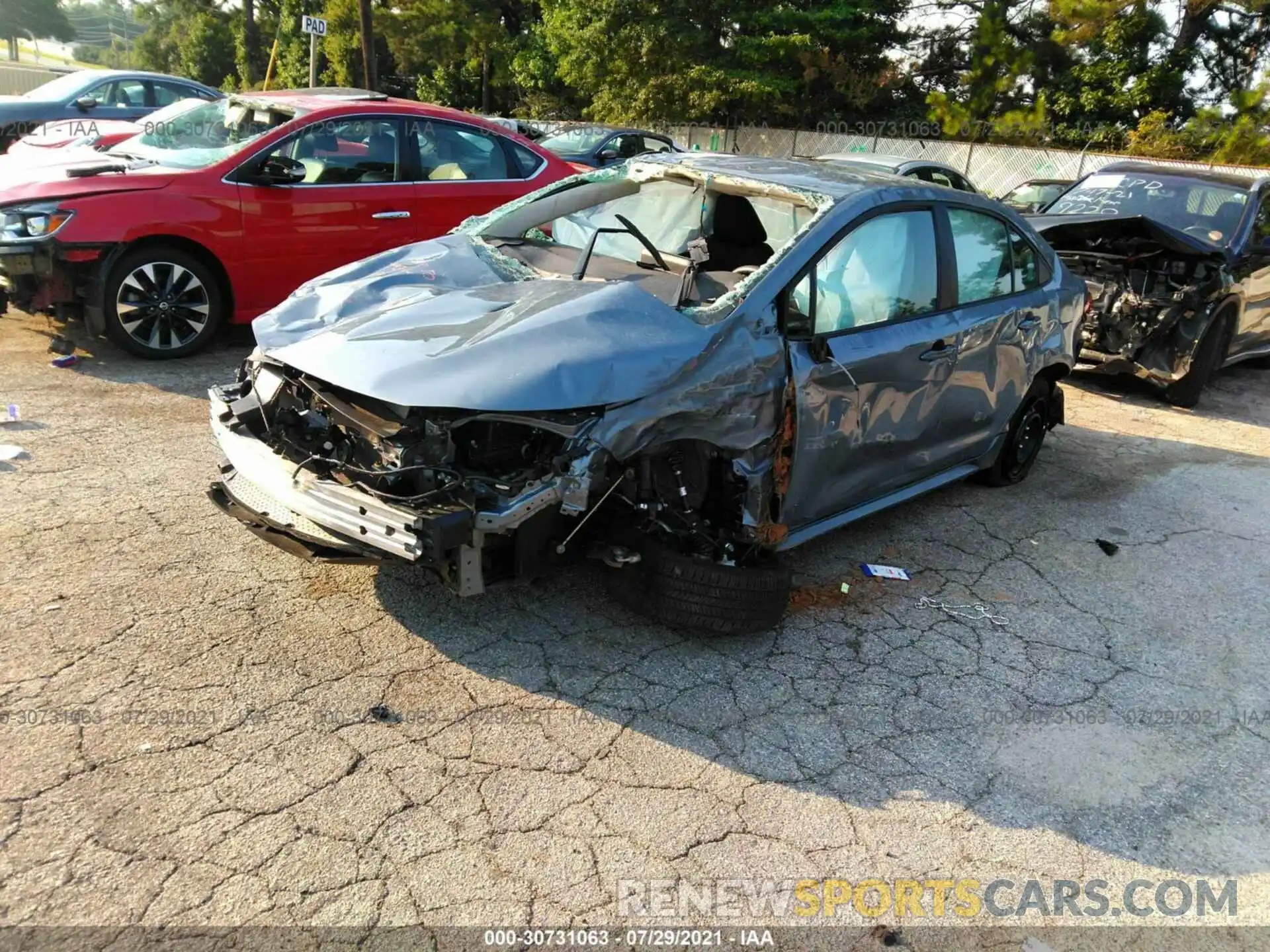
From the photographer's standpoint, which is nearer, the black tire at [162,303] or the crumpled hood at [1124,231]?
the black tire at [162,303]

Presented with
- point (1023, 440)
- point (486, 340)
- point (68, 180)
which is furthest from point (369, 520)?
point (68, 180)

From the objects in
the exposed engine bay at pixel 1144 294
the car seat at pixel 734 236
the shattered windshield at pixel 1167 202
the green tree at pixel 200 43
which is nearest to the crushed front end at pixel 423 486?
the car seat at pixel 734 236

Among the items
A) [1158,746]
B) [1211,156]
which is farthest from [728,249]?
[1211,156]

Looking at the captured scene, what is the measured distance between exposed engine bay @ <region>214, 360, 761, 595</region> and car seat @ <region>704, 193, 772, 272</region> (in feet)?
3.68

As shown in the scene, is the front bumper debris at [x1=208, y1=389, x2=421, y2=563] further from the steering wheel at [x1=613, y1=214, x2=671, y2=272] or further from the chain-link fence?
the chain-link fence

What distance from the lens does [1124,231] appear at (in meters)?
7.83

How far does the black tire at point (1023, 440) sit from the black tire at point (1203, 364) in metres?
2.90

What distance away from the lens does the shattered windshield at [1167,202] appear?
8.12 meters

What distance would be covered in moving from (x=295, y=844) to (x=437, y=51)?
110 ft

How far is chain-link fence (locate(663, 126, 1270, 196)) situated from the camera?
21328 mm

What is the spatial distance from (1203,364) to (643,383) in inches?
261

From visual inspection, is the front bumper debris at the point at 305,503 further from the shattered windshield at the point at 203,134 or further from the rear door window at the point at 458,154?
the rear door window at the point at 458,154

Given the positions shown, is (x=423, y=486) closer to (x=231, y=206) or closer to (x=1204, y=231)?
(x=231, y=206)

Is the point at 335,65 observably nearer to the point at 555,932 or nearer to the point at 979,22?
the point at 979,22
